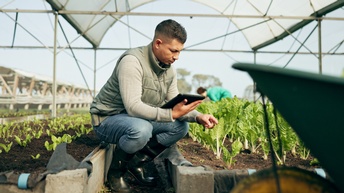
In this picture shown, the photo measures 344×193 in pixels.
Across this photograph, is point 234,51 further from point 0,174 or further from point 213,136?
point 0,174

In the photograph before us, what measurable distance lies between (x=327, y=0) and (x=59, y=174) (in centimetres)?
729

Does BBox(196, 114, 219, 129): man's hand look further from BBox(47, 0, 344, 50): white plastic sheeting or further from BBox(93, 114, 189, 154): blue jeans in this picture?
BBox(47, 0, 344, 50): white plastic sheeting

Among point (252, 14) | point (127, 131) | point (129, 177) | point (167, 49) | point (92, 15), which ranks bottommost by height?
point (129, 177)

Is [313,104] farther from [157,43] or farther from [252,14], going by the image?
[252,14]

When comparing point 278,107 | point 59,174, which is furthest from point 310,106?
point 59,174

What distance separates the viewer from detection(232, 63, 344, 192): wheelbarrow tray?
1.10 meters

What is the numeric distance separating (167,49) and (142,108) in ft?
1.58

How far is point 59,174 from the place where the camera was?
210 cm

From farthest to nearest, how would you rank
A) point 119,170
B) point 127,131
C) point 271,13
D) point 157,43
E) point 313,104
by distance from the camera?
1. point 271,13
2. point 119,170
3. point 157,43
4. point 127,131
5. point 313,104

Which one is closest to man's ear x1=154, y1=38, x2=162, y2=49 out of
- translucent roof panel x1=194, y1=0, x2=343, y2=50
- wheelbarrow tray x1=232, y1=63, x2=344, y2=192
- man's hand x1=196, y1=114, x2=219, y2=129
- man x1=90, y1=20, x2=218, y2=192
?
man x1=90, y1=20, x2=218, y2=192

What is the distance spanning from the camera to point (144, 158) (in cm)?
299

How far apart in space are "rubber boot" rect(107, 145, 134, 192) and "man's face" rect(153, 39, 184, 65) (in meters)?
0.80

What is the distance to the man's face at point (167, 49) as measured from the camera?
2579 millimetres

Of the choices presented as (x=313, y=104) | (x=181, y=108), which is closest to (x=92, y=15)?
(x=181, y=108)
